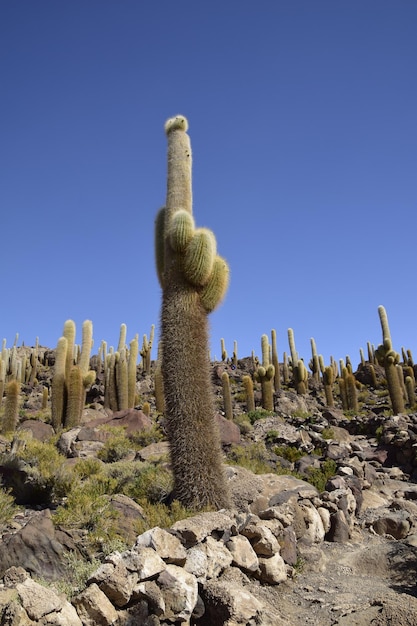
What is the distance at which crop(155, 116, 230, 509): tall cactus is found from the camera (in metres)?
7.56

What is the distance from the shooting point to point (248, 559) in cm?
601

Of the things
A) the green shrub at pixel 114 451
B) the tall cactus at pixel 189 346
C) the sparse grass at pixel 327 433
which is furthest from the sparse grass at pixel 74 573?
the sparse grass at pixel 327 433

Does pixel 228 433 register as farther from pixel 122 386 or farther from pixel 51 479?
pixel 122 386

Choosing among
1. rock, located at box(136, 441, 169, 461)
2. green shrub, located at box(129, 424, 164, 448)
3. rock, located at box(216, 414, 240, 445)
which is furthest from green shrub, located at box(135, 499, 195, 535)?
green shrub, located at box(129, 424, 164, 448)

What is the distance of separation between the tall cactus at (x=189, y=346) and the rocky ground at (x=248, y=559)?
0.74 m

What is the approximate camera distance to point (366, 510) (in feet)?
34.8

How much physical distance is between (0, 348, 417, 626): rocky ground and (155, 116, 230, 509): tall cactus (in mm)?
742

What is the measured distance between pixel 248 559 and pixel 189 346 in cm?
345

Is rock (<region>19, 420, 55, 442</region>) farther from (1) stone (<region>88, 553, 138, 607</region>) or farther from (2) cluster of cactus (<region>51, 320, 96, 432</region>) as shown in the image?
(1) stone (<region>88, 553, 138, 607</region>)

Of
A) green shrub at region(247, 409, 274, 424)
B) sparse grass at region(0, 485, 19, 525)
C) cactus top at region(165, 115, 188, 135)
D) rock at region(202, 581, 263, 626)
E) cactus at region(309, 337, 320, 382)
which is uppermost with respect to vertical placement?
cactus at region(309, 337, 320, 382)

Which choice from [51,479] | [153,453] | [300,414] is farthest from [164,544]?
[300,414]

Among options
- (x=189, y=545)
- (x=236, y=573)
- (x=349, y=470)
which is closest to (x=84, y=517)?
(x=189, y=545)

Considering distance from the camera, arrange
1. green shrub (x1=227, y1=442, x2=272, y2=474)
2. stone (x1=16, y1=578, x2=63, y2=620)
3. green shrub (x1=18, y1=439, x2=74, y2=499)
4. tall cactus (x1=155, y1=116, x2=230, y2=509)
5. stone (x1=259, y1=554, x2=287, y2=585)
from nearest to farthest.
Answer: stone (x1=16, y1=578, x2=63, y2=620) → stone (x1=259, y1=554, x2=287, y2=585) → tall cactus (x1=155, y1=116, x2=230, y2=509) → green shrub (x1=18, y1=439, x2=74, y2=499) → green shrub (x1=227, y1=442, x2=272, y2=474)

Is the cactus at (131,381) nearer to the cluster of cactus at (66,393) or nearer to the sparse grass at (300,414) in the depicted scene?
the cluster of cactus at (66,393)
